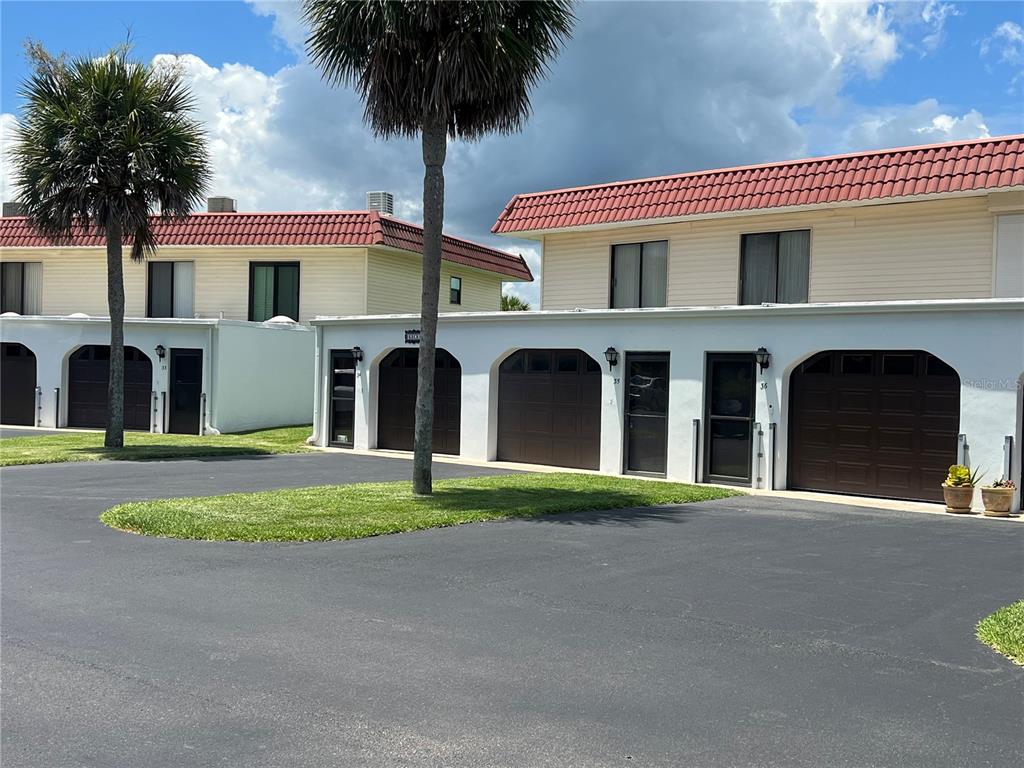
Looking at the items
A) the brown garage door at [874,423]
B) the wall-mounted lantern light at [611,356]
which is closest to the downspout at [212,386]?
the wall-mounted lantern light at [611,356]

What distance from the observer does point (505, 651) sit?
682 cm

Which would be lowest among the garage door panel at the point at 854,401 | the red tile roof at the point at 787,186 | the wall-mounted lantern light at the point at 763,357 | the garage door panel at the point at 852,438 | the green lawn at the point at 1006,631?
the green lawn at the point at 1006,631

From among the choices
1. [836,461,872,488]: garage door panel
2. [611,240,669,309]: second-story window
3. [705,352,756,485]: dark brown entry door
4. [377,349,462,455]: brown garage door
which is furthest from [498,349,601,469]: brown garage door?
[836,461,872,488]: garage door panel

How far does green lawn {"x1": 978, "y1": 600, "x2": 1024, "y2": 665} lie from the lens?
7.02m

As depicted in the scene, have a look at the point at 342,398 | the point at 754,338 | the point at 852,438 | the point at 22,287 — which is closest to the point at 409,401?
the point at 342,398

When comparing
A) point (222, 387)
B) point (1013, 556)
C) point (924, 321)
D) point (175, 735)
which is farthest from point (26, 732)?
point (222, 387)

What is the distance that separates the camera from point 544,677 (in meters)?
6.25

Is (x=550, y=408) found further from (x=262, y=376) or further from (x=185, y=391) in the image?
(x=185, y=391)

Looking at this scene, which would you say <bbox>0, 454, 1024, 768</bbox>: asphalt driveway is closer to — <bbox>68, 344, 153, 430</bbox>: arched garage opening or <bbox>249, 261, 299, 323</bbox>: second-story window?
<bbox>68, 344, 153, 430</bbox>: arched garage opening

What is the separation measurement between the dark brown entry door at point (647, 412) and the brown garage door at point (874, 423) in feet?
8.49

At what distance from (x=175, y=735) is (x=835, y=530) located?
32.8 feet

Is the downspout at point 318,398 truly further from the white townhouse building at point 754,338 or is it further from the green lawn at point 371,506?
the green lawn at point 371,506

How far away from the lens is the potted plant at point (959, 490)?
49.7 feet

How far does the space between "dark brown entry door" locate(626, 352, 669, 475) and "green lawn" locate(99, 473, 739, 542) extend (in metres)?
1.67
